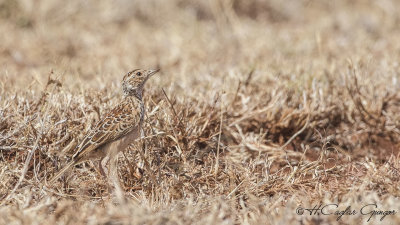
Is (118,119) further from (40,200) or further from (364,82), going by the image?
(364,82)

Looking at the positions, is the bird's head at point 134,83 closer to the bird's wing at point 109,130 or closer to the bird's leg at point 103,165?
the bird's wing at point 109,130

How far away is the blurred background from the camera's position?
675 cm

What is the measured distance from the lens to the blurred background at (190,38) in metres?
6.75

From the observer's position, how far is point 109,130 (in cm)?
391

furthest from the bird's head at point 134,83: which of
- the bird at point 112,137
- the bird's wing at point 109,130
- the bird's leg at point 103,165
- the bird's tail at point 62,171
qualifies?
the bird's tail at point 62,171

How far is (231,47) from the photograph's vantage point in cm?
841

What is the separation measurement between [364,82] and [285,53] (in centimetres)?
238

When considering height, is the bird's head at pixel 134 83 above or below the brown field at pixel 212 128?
above

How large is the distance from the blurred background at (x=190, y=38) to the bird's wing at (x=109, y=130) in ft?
5.66

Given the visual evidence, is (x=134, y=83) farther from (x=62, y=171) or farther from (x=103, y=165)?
(x=62, y=171)

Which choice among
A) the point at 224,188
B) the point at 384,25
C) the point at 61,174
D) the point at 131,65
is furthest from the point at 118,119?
the point at 384,25

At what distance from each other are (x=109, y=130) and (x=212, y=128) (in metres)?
1.27

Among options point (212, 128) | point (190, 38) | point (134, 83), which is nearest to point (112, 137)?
point (134, 83)

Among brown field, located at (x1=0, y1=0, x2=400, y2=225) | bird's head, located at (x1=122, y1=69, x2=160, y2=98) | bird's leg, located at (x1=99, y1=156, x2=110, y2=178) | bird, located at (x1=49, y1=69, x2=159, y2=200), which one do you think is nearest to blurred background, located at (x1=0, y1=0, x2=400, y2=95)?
brown field, located at (x1=0, y1=0, x2=400, y2=225)
